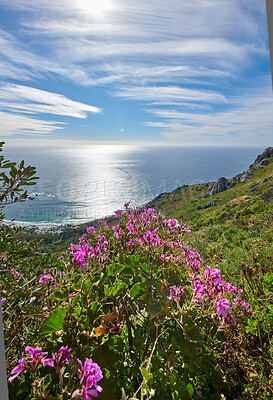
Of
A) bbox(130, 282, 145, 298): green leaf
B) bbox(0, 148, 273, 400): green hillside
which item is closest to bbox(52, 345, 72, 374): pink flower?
bbox(0, 148, 273, 400): green hillside

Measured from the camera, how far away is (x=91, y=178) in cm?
138

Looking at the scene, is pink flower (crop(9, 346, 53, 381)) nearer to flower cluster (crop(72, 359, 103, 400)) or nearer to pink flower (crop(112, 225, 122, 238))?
flower cluster (crop(72, 359, 103, 400))

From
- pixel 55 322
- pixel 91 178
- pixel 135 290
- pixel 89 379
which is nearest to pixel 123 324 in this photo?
pixel 135 290

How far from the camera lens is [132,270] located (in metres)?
0.87

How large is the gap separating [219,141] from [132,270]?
152 cm

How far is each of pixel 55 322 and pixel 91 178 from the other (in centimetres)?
91

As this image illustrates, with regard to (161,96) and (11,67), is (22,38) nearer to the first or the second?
(11,67)

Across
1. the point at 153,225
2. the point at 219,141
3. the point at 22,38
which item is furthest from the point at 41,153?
the point at 219,141

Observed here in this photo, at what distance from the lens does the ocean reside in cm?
111

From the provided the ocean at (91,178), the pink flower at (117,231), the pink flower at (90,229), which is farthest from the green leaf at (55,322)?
the pink flower at (90,229)

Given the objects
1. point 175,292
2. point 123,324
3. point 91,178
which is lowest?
point 123,324

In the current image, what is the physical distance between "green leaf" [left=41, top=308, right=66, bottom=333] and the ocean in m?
0.53

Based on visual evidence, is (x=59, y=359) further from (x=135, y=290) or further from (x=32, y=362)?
(x=135, y=290)

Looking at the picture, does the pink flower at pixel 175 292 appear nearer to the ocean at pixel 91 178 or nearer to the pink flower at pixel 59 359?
the pink flower at pixel 59 359
